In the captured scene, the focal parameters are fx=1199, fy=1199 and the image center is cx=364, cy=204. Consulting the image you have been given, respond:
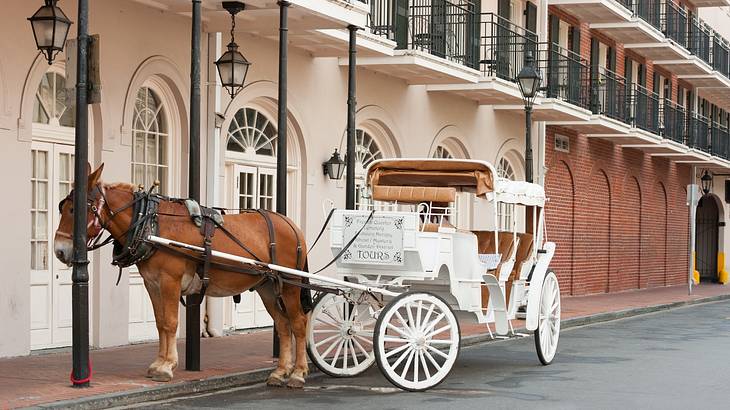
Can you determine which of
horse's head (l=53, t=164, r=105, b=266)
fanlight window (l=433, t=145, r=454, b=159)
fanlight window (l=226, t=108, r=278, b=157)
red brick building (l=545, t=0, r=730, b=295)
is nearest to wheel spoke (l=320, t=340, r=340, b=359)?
horse's head (l=53, t=164, r=105, b=266)

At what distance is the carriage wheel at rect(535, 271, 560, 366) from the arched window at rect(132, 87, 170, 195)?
5179 millimetres

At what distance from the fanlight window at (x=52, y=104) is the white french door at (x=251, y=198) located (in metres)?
3.50

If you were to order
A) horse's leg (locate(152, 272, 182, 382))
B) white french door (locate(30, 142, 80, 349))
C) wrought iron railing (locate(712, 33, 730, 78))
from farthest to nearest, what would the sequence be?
wrought iron railing (locate(712, 33, 730, 78)), white french door (locate(30, 142, 80, 349)), horse's leg (locate(152, 272, 182, 382))

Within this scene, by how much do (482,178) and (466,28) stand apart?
33.8 feet

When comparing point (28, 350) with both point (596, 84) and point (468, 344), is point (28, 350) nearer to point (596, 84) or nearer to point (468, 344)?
point (468, 344)

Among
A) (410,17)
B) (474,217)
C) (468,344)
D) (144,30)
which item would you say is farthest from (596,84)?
(144,30)

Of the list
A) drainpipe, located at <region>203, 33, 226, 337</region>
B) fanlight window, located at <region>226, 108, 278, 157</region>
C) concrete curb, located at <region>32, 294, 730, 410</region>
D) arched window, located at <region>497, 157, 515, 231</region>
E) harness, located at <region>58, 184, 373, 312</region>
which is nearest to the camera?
concrete curb, located at <region>32, 294, 730, 410</region>

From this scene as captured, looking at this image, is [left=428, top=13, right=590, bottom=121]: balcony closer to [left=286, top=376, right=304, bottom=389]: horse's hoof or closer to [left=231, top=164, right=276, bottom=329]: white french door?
[left=231, top=164, right=276, bottom=329]: white french door

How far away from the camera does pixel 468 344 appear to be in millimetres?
16516

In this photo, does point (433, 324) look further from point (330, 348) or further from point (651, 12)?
point (651, 12)

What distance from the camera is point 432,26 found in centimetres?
2084

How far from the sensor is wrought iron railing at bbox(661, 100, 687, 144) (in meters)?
36.1

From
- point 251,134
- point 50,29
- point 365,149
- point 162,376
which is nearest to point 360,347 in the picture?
point 162,376

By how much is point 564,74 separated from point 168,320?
18.4 metres
